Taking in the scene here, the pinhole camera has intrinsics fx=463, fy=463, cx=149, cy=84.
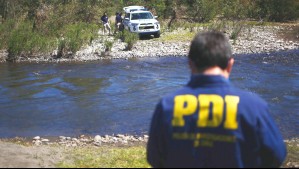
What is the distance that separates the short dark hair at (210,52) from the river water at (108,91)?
7796 mm

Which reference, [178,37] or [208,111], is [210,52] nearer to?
[208,111]

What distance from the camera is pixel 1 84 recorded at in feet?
56.9

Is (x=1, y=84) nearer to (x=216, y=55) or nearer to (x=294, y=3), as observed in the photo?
(x=216, y=55)

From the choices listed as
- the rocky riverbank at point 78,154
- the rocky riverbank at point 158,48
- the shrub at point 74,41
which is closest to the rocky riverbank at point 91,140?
the rocky riverbank at point 78,154

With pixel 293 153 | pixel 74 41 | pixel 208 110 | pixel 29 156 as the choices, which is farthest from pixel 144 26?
pixel 208 110

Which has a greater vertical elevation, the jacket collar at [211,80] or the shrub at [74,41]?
the jacket collar at [211,80]

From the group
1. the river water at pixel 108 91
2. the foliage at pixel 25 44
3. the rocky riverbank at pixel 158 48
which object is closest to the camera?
the river water at pixel 108 91

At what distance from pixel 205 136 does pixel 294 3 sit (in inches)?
1424

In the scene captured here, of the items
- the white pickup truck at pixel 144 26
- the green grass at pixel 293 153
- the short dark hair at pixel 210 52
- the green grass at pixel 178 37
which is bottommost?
the green grass at pixel 178 37

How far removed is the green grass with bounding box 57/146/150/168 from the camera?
20.5 ft

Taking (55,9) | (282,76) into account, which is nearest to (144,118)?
(282,76)

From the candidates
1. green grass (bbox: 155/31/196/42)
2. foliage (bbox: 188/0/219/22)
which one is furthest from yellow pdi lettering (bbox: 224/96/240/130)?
foliage (bbox: 188/0/219/22)

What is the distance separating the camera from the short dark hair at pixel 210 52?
278 centimetres

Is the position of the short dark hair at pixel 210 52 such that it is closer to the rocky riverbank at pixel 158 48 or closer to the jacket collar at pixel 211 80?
the jacket collar at pixel 211 80
